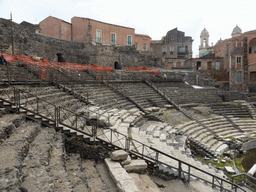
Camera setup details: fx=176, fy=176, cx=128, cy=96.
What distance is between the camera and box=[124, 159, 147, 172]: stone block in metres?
6.02

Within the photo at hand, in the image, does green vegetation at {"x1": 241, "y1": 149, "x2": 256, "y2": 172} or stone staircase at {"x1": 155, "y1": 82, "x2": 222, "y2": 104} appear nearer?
green vegetation at {"x1": 241, "y1": 149, "x2": 256, "y2": 172}

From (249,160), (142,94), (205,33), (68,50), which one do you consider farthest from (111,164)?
(205,33)

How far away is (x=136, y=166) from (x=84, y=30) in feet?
82.7

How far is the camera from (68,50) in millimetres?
24219

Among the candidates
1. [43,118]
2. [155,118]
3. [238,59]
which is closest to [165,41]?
[238,59]

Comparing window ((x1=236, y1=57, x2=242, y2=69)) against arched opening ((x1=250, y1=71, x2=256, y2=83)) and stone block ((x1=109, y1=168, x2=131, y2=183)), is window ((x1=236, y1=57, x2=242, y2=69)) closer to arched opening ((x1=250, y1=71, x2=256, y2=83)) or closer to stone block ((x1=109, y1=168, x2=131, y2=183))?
arched opening ((x1=250, y1=71, x2=256, y2=83))

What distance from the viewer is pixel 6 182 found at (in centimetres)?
318

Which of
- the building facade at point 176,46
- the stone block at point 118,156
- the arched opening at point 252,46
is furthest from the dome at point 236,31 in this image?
the stone block at point 118,156

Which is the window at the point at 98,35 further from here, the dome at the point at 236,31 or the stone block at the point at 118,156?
the dome at the point at 236,31

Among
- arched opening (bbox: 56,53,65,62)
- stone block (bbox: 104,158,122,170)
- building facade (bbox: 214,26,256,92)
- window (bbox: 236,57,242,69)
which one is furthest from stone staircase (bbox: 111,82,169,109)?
window (bbox: 236,57,242,69)

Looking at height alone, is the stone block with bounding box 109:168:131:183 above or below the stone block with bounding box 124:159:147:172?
above

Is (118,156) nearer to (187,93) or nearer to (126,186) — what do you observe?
(126,186)

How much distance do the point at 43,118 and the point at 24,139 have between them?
1951 mm

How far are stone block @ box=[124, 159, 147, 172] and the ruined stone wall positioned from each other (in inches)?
622
